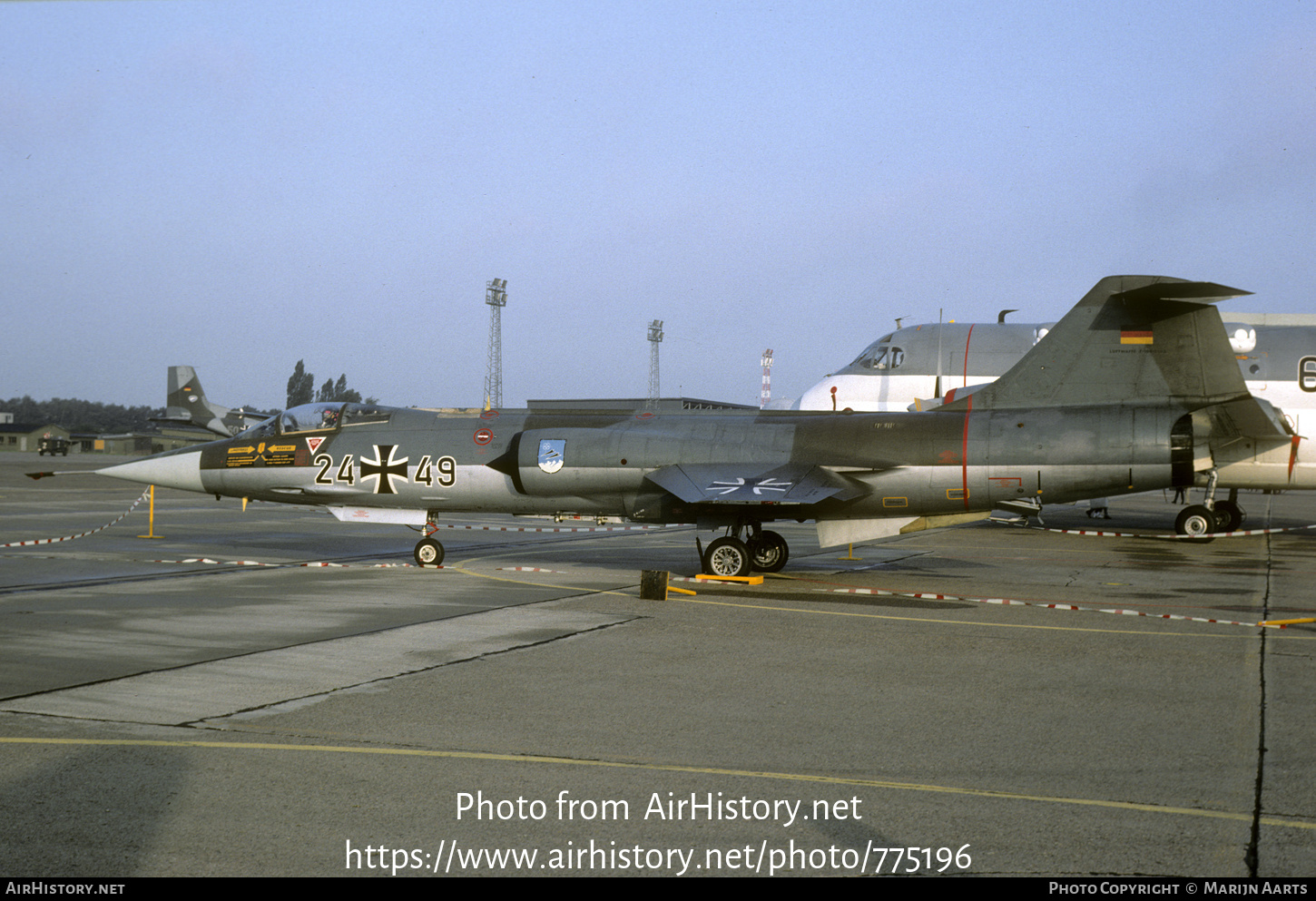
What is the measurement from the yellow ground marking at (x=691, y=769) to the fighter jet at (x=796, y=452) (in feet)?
26.5

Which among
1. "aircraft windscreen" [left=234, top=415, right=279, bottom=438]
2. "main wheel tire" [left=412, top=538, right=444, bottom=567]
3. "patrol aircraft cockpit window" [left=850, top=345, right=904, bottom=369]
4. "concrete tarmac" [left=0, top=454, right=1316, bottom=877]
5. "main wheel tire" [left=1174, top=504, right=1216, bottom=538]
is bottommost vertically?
"concrete tarmac" [left=0, top=454, right=1316, bottom=877]

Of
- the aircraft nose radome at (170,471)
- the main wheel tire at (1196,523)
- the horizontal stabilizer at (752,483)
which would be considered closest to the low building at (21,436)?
the aircraft nose radome at (170,471)

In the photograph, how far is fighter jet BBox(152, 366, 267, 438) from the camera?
50.0m

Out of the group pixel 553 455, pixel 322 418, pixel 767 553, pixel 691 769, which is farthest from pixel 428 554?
pixel 691 769

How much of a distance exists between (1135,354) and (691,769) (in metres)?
10.8

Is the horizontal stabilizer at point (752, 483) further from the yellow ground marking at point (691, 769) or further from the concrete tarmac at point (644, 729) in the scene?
the yellow ground marking at point (691, 769)

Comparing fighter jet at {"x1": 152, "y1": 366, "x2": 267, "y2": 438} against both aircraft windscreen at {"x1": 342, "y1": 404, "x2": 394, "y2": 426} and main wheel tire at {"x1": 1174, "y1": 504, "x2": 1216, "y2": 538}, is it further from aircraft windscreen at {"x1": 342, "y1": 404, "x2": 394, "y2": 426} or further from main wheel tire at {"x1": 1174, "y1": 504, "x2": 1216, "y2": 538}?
main wheel tire at {"x1": 1174, "y1": 504, "x2": 1216, "y2": 538}

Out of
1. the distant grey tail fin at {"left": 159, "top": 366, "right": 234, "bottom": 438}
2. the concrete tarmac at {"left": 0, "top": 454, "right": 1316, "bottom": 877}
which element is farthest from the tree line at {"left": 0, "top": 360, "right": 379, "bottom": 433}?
the concrete tarmac at {"left": 0, "top": 454, "right": 1316, "bottom": 877}

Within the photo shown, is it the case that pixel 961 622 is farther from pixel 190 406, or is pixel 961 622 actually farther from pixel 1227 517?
pixel 190 406

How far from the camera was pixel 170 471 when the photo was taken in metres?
17.5

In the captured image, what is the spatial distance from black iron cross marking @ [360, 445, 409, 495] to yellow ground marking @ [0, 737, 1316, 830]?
10578 millimetres

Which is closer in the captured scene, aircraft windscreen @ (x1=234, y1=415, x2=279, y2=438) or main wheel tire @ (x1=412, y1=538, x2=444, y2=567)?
main wheel tire @ (x1=412, y1=538, x2=444, y2=567)

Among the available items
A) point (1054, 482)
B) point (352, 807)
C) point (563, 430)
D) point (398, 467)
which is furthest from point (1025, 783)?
point (398, 467)

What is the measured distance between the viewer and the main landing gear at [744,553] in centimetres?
1486
